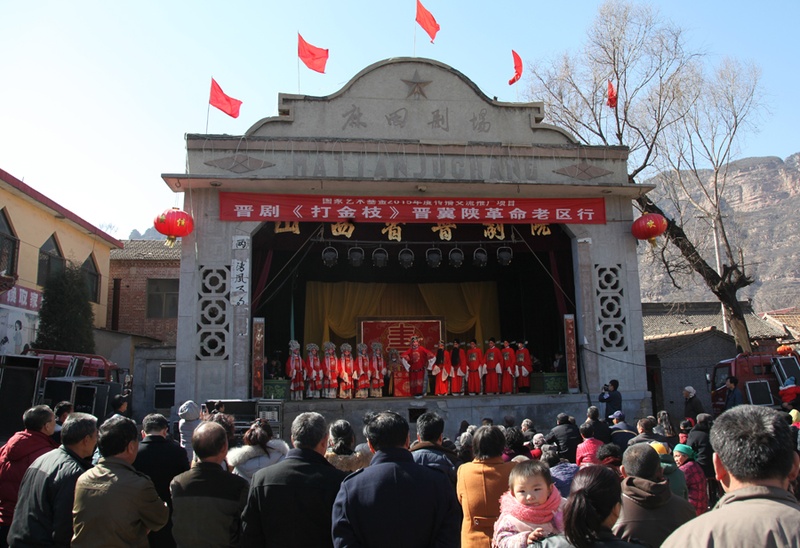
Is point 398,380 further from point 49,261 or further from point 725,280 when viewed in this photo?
point 49,261

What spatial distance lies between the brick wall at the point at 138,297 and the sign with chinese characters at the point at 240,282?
30.1 ft

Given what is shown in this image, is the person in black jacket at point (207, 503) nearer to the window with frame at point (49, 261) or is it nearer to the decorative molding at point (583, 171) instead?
the decorative molding at point (583, 171)

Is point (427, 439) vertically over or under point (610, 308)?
under

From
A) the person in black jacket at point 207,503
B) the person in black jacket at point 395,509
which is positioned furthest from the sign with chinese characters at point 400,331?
the person in black jacket at point 395,509

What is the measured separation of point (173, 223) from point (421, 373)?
5.90 meters

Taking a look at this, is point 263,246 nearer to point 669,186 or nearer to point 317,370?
point 317,370

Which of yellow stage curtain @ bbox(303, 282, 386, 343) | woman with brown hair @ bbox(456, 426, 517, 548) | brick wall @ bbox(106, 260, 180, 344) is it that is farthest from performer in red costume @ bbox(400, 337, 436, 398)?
woman with brown hair @ bbox(456, 426, 517, 548)

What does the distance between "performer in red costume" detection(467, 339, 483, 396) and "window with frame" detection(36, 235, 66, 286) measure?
33.7 feet

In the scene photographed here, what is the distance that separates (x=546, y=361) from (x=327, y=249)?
561 centimetres

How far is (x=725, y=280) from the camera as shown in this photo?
54.4 ft

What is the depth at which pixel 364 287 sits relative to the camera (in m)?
17.5

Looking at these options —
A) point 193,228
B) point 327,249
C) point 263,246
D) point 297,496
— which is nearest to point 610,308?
point 327,249

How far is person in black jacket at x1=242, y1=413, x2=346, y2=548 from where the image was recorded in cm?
322

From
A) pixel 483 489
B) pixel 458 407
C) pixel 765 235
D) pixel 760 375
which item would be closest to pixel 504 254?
pixel 458 407
